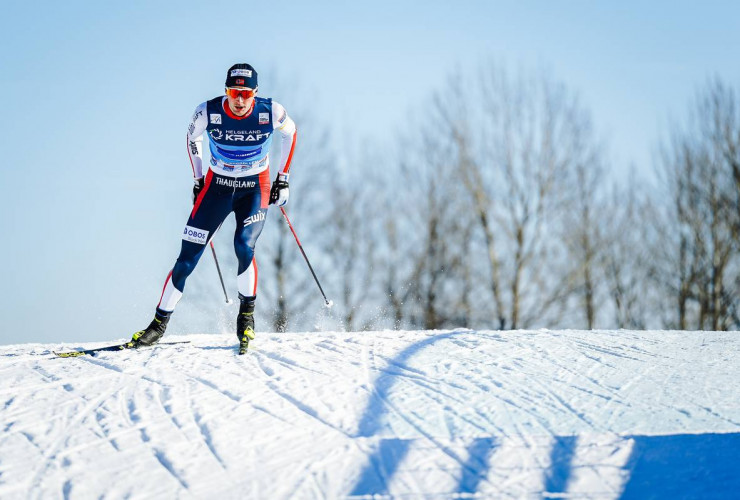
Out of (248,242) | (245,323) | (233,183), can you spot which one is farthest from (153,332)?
(233,183)

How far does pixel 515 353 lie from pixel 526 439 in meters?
1.88

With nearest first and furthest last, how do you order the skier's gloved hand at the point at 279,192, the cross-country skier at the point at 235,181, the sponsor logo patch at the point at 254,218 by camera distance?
the cross-country skier at the point at 235,181 → the sponsor logo patch at the point at 254,218 → the skier's gloved hand at the point at 279,192

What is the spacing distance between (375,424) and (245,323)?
216 centimetres

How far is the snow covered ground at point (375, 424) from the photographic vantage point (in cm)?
273

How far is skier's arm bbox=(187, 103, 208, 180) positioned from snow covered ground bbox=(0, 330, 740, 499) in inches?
61.0

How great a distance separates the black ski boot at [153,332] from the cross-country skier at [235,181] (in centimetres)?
7

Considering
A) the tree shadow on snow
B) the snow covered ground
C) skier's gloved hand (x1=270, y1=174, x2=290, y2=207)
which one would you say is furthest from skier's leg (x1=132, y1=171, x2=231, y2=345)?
the tree shadow on snow

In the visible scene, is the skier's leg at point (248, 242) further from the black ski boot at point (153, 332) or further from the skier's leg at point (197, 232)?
the black ski boot at point (153, 332)

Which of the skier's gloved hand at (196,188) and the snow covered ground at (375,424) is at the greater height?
the skier's gloved hand at (196,188)

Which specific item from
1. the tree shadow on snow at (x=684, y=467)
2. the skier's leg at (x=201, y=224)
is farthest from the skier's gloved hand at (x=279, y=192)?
the tree shadow on snow at (x=684, y=467)

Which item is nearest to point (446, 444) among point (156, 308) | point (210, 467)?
point (210, 467)

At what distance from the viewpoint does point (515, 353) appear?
492 cm

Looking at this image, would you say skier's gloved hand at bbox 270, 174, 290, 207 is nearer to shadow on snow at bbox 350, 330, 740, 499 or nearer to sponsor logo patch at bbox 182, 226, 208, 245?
sponsor logo patch at bbox 182, 226, 208, 245

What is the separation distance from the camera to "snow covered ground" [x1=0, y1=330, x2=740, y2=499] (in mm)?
2734
